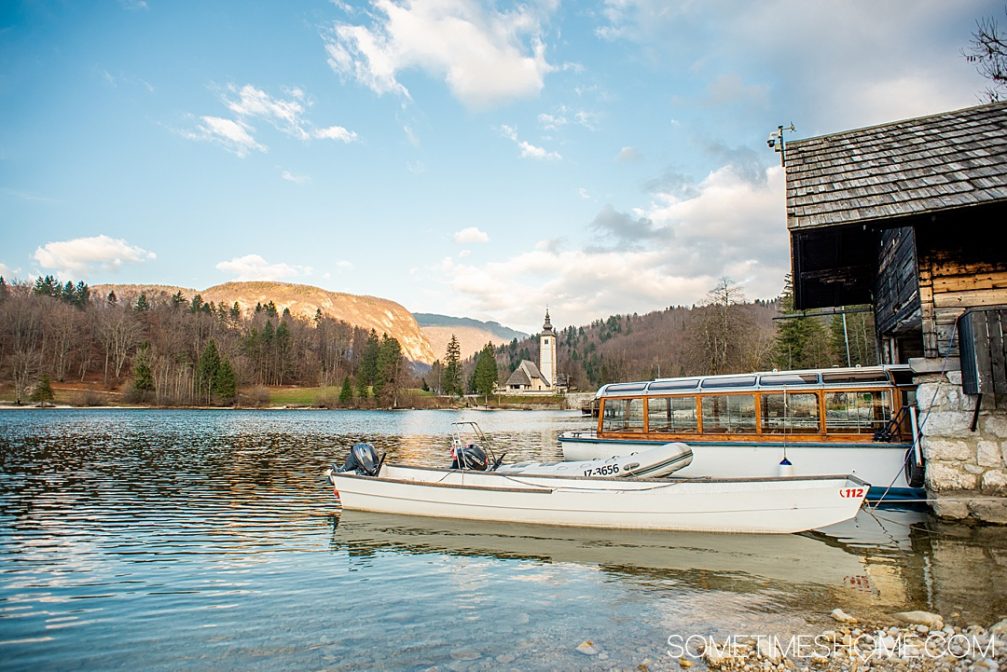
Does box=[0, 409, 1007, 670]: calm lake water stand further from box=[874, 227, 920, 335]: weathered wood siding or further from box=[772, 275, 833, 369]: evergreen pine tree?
box=[772, 275, 833, 369]: evergreen pine tree

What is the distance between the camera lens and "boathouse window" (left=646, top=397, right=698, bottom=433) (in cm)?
1727

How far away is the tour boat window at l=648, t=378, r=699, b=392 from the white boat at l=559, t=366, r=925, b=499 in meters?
0.03

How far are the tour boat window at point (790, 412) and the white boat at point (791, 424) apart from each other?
0.03 meters

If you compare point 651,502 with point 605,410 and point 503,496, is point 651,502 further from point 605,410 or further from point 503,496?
point 605,410

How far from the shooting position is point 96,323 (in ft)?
408

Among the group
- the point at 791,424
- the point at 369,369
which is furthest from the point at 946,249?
the point at 369,369

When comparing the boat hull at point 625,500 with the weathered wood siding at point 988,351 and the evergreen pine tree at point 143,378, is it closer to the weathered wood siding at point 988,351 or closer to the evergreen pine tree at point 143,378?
the weathered wood siding at point 988,351

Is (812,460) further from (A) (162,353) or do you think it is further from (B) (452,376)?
(A) (162,353)

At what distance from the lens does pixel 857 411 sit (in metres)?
14.8

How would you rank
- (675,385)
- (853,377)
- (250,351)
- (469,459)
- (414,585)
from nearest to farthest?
(414,585)
(853,377)
(469,459)
(675,385)
(250,351)

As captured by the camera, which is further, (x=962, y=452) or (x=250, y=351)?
(x=250, y=351)

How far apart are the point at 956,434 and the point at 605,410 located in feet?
33.3

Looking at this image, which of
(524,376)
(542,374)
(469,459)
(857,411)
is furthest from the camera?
(542,374)

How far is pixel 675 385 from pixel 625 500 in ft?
22.0
